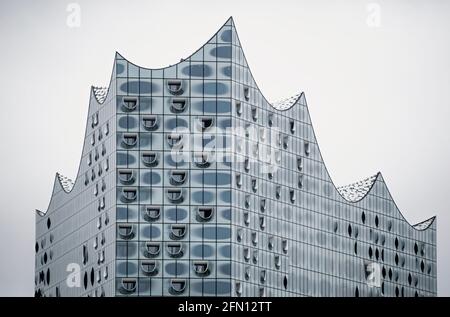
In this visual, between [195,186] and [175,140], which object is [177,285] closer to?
[195,186]

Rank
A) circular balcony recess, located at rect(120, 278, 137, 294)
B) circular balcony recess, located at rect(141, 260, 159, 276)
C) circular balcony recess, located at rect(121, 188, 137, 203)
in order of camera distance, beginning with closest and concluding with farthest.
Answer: circular balcony recess, located at rect(120, 278, 137, 294) < circular balcony recess, located at rect(141, 260, 159, 276) < circular balcony recess, located at rect(121, 188, 137, 203)

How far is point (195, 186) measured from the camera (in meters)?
97.8

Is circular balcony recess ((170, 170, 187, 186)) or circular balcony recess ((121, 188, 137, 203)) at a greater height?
circular balcony recess ((170, 170, 187, 186))

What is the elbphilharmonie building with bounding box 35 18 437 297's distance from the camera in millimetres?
96875

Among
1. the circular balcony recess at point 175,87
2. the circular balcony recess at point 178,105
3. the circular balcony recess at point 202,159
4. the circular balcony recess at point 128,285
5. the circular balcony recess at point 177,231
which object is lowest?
the circular balcony recess at point 128,285

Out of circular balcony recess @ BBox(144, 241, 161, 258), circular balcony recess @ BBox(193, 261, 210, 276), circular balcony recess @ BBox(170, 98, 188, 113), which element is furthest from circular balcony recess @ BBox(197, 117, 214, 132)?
circular balcony recess @ BBox(193, 261, 210, 276)

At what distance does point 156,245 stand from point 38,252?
978 inches

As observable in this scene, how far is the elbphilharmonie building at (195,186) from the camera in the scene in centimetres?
9688

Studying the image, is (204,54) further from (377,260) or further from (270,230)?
(377,260)

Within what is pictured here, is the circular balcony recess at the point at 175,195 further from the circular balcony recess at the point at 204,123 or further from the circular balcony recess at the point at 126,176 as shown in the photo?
the circular balcony recess at the point at 204,123

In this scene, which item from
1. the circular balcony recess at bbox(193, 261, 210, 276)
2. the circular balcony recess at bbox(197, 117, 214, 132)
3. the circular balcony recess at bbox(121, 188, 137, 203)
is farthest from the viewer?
the circular balcony recess at bbox(197, 117, 214, 132)

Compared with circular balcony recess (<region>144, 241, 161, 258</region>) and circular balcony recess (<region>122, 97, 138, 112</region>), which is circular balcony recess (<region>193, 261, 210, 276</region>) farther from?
circular balcony recess (<region>122, 97, 138, 112</region>)

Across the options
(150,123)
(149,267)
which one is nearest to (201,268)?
(149,267)

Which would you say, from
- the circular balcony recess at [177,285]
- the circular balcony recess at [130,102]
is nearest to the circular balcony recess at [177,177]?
the circular balcony recess at [130,102]
